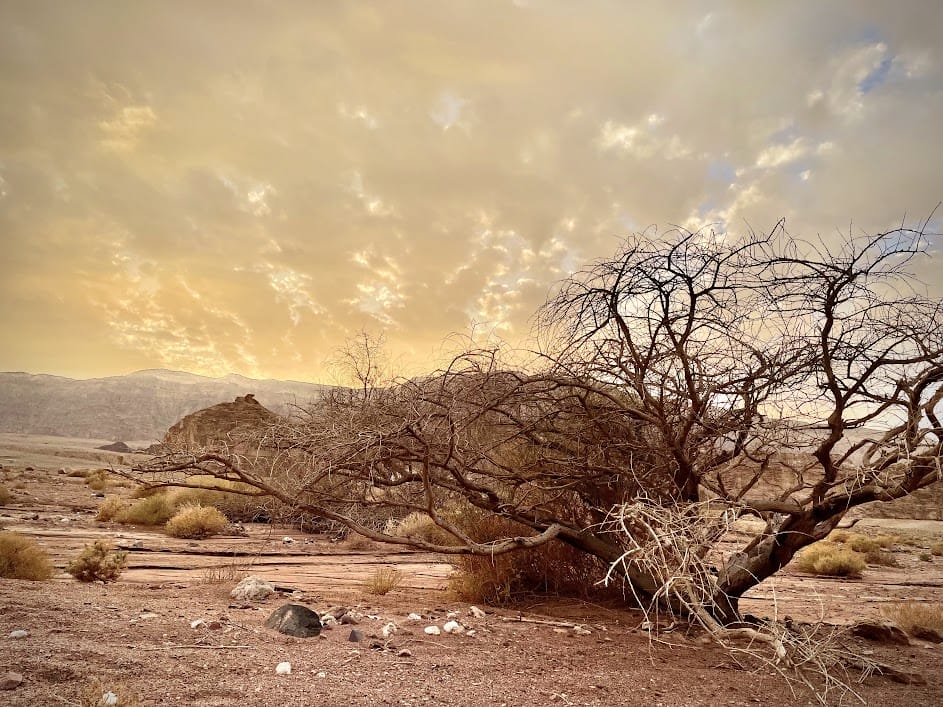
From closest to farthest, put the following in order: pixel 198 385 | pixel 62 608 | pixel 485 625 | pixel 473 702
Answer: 1. pixel 473 702
2. pixel 62 608
3. pixel 485 625
4. pixel 198 385

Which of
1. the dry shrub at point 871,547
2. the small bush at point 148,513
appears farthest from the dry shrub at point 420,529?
the dry shrub at point 871,547

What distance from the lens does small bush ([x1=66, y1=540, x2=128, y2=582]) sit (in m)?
7.28

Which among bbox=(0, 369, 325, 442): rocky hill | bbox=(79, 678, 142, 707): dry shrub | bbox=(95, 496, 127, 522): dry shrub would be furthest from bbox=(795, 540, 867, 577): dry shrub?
bbox=(0, 369, 325, 442): rocky hill

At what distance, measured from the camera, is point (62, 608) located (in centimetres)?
527

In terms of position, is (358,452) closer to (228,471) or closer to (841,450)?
(228,471)

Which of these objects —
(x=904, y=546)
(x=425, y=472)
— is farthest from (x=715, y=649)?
(x=904, y=546)

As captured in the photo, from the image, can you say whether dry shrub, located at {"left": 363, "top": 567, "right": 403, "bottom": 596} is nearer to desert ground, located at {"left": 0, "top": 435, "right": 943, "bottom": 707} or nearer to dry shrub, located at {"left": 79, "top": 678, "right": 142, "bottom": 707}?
desert ground, located at {"left": 0, "top": 435, "right": 943, "bottom": 707}

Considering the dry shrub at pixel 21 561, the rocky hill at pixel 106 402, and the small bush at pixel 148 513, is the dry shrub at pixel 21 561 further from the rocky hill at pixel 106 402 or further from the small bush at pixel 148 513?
the rocky hill at pixel 106 402

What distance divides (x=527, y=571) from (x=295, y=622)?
3431mm

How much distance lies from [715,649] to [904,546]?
20094 mm

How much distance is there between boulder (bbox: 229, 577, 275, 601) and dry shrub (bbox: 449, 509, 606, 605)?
7.46 feet

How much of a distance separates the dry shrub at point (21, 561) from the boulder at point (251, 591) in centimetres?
213

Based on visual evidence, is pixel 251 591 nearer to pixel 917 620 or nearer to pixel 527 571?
pixel 527 571

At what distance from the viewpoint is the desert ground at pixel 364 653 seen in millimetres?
3971
